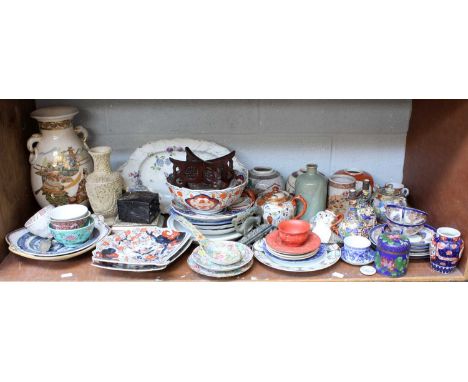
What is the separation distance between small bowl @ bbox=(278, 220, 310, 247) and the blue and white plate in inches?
17.0

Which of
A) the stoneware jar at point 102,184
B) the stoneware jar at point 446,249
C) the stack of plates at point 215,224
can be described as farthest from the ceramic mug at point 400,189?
the stoneware jar at point 102,184

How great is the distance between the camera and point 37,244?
3.78 ft

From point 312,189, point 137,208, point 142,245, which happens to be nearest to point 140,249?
point 142,245

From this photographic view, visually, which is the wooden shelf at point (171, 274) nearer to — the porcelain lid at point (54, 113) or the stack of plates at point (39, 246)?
the stack of plates at point (39, 246)

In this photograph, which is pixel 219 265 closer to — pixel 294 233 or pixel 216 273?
pixel 216 273

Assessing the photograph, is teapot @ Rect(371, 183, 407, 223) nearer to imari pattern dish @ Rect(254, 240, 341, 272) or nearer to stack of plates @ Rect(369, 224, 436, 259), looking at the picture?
stack of plates @ Rect(369, 224, 436, 259)

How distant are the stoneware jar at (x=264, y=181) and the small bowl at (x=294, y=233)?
0.22m

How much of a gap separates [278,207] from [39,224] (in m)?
0.58

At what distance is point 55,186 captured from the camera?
4.12 feet

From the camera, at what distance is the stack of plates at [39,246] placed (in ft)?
3.64

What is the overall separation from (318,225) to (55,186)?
2.22ft
